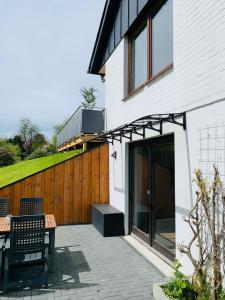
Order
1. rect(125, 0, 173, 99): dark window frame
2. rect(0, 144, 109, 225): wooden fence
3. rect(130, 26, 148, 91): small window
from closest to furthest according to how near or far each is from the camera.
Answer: rect(125, 0, 173, 99): dark window frame, rect(130, 26, 148, 91): small window, rect(0, 144, 109, 225): wooden fence

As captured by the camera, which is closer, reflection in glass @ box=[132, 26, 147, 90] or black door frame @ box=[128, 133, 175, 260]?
black door frame @ box=[128, 133, 175, 260]

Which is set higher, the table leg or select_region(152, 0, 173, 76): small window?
select_region(152, 0, 173, 76): small window

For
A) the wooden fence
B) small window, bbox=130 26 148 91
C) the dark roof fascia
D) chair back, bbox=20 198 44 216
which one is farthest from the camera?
the dark roof fascia

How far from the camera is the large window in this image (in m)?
5.59

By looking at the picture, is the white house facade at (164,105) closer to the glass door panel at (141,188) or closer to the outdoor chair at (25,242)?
the glass door panel at (141,188)

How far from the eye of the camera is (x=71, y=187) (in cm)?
878

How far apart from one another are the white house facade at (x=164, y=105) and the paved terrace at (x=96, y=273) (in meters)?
0.70

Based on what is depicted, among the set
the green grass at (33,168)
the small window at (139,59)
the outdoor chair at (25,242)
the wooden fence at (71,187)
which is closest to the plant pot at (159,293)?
the outdoor chair at (25,242)

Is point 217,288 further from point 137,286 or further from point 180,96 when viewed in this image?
point 180,96

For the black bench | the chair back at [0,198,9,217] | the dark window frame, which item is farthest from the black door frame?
the chair back at [0,198,9,217]

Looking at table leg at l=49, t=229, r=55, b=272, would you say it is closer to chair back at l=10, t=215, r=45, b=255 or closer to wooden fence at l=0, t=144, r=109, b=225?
chair back at l=10, t=215, r=45, b=255

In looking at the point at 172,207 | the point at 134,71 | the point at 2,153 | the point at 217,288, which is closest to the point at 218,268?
the point at 217,288

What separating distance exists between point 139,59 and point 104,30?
342cm

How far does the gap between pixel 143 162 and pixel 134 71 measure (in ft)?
9.06
